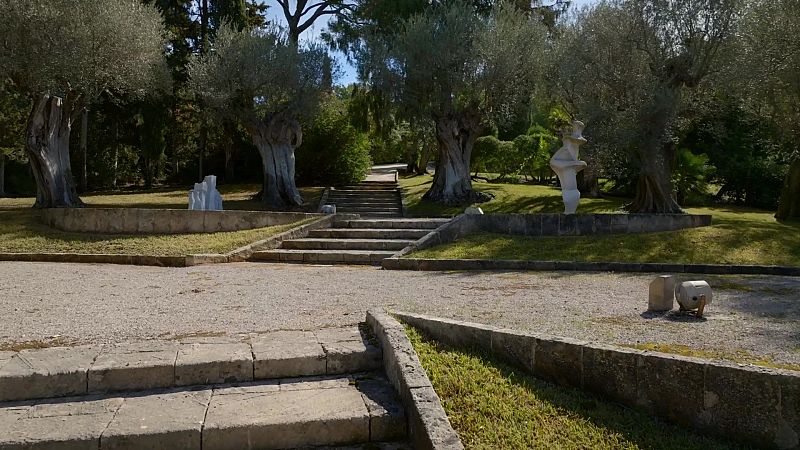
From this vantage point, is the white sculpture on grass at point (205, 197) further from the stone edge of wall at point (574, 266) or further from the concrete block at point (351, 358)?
the concrete block at point (351, 358)

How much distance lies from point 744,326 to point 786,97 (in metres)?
12.4

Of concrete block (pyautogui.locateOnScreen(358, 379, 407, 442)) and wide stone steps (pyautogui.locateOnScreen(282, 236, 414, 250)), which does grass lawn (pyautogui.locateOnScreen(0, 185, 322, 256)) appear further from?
concrete block (pyautogui.locateOnScreen(358, 379, 407, 442))

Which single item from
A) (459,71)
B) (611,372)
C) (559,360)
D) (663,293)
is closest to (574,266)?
(663,293)

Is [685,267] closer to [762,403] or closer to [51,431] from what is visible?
[762,403]

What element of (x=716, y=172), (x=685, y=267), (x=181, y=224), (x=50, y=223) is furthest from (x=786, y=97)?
(x=50, y=223)

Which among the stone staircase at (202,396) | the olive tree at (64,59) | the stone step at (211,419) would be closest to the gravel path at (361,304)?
the stone staircase at (202,396)

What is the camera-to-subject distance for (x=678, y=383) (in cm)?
355

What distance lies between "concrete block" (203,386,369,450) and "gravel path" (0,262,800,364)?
139 cm

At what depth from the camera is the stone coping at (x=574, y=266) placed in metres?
9.42

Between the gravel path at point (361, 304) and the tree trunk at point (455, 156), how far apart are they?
11492 mm

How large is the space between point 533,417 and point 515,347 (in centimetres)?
77

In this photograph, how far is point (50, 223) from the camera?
14.7m

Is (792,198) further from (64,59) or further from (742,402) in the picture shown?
(64,59)

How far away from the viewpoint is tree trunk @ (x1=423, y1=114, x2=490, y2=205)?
67.0ft
